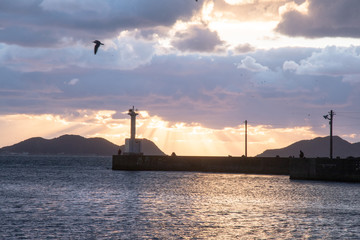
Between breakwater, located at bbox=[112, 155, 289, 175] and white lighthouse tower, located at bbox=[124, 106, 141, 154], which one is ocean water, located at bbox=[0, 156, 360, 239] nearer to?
breakwater, located at bbox=[112, 155, 289, 175]

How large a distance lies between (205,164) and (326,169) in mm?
37556

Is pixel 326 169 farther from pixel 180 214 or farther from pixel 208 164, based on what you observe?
pixel 208 164

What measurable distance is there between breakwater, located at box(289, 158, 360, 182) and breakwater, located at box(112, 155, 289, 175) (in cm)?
1953

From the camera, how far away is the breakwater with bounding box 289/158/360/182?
217 ft

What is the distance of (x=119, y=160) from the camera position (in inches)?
4033

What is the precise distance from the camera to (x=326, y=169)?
6919 centimetres

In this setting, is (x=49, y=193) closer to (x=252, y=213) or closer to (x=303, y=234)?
(x=252, y=213)

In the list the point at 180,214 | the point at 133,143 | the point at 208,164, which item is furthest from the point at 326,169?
the point at 133,143

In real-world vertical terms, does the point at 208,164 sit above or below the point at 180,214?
above

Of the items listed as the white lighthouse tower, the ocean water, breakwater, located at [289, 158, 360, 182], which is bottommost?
the ocean water

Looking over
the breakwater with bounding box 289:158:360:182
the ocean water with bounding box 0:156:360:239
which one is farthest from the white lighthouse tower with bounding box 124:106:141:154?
the ocean water with bounding box 0:156:360:239

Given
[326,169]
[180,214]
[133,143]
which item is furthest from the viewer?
[133,143]

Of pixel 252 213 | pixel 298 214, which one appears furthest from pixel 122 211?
pixel 298 214

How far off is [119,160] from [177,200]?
53.8 metres
